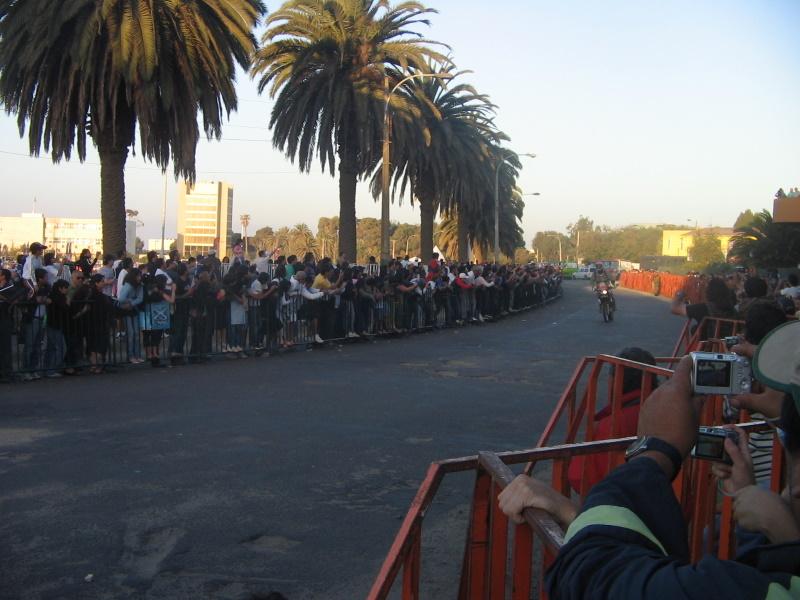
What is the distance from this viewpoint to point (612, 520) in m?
1.58

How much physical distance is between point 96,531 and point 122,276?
29.6ft

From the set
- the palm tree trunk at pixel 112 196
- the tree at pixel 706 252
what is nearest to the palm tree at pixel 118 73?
the palm tree trunk at pixel 112 196

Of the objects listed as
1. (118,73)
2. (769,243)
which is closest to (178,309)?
(118,73)

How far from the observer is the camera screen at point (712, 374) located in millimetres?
2066

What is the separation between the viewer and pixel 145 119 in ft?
58.7

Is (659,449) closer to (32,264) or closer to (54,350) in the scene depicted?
(54,350)

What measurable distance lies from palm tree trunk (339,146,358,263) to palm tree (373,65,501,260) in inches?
116

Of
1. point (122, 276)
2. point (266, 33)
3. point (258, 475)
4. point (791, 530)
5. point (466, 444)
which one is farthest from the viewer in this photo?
point (266, 33)

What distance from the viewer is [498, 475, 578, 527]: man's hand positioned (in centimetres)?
200

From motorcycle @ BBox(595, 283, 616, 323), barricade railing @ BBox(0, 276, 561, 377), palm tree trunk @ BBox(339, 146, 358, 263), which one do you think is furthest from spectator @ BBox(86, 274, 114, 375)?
motorcycle @ BBox(595, 283, 616, 323)

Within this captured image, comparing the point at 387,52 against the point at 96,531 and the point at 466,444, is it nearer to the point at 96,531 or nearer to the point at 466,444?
the point at 466,444

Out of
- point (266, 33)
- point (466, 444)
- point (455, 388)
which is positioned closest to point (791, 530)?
point (466, 444)

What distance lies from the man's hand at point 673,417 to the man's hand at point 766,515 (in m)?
0.19

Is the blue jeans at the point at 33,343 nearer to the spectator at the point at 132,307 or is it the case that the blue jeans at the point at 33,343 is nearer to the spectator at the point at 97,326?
the spectator at the point at 97,326
